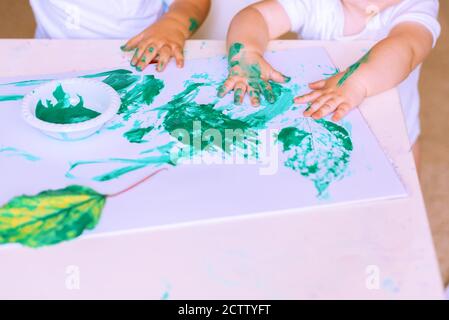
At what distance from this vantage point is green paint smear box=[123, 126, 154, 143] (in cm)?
65

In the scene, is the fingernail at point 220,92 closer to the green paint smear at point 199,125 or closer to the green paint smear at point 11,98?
the green paint smear at point 199,125

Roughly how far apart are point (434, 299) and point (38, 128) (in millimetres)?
484

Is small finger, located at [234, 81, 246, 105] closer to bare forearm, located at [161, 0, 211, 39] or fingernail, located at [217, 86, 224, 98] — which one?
fingernail, located at [217, 86, 224, 98]

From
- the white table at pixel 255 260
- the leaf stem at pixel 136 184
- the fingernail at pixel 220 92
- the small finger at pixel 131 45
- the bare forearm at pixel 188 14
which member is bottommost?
the white table at pixel 255 260

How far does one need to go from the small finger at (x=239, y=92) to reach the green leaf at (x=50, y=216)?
25 cm

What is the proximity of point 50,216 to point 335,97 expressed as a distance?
40 centimetres

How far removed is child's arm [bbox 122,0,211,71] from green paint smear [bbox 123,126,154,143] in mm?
161

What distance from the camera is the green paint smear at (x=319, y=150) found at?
598 millimetres

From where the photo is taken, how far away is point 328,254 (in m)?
0.52

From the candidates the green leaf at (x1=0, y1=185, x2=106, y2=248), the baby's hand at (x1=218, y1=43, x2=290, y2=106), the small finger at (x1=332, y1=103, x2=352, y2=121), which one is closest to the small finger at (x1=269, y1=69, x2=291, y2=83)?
the baby's hand at (x1=218, y1=43, x2=290, y2=106)

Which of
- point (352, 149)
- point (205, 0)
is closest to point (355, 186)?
point (352, 149)

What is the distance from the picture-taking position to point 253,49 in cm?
81

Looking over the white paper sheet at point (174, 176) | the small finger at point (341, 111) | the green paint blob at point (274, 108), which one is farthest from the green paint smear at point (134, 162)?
the small finger at point (341, 111)

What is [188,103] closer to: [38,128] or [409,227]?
[38,128]
